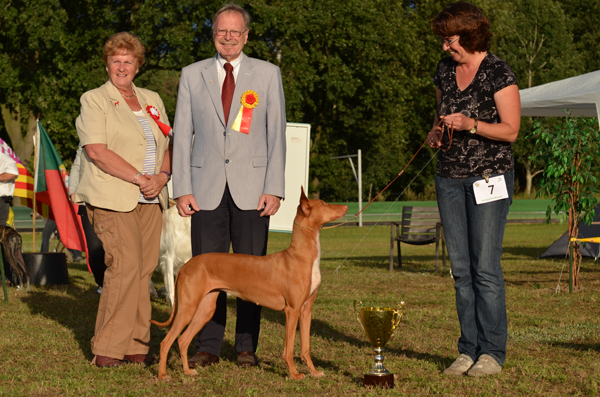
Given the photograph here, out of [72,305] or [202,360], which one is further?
[72,305]

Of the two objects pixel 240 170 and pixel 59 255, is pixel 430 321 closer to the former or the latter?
pixel 240 170

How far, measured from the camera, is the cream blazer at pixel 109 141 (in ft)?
14.6

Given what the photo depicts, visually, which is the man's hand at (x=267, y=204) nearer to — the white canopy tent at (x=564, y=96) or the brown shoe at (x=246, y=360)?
the brown shoe at (x=246, y=360)

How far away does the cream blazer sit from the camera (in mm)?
4449

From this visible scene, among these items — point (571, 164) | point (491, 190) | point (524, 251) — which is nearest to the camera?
point (491, 190)

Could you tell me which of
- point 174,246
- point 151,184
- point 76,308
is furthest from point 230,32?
point 76,308

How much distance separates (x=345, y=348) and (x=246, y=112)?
6.49 feet

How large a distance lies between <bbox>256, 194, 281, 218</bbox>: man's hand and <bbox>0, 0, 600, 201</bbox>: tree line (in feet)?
64.2

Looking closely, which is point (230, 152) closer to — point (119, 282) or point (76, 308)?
point (119, 282)

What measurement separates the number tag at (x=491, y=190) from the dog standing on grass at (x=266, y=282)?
91cm

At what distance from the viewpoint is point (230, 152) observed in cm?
434

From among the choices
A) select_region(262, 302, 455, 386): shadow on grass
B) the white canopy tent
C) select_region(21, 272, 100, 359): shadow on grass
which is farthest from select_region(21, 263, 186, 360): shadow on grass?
the white canopy tent

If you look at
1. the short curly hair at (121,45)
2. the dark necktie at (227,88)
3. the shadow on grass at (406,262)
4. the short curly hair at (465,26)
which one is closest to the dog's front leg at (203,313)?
the dark necktie at (227,88)

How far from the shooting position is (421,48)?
30.1m
